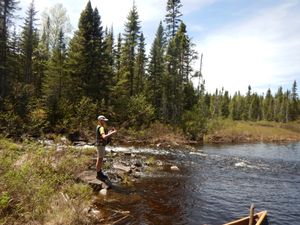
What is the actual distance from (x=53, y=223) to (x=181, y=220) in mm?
4311

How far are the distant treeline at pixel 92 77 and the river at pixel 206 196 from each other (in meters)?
13.5

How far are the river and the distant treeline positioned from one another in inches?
531

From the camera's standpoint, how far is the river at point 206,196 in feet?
32.5

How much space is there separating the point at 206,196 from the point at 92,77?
2620 cm

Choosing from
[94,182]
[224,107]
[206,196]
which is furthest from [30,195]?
[224,107]

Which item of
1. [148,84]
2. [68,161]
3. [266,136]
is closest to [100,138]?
[68,161]

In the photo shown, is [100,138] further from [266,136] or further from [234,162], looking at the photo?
[266,136]

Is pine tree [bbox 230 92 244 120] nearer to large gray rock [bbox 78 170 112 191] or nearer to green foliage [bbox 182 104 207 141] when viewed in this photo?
green foliage [bbox 182 104 207 141]

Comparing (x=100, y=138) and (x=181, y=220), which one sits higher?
(x=100, y=138)

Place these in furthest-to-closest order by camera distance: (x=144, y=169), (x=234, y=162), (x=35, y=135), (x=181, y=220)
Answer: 1. (x=35, y=135)
2. (x=234, y=162)
3. (x=144, y=169)
4. (x=181, y=220)

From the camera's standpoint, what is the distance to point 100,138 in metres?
12.2

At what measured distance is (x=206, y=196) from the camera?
40.8ft

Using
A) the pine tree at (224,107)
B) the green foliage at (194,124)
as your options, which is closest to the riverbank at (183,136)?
the green foliage at (194,124)

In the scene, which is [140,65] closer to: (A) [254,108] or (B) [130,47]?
(B) [130,47]
